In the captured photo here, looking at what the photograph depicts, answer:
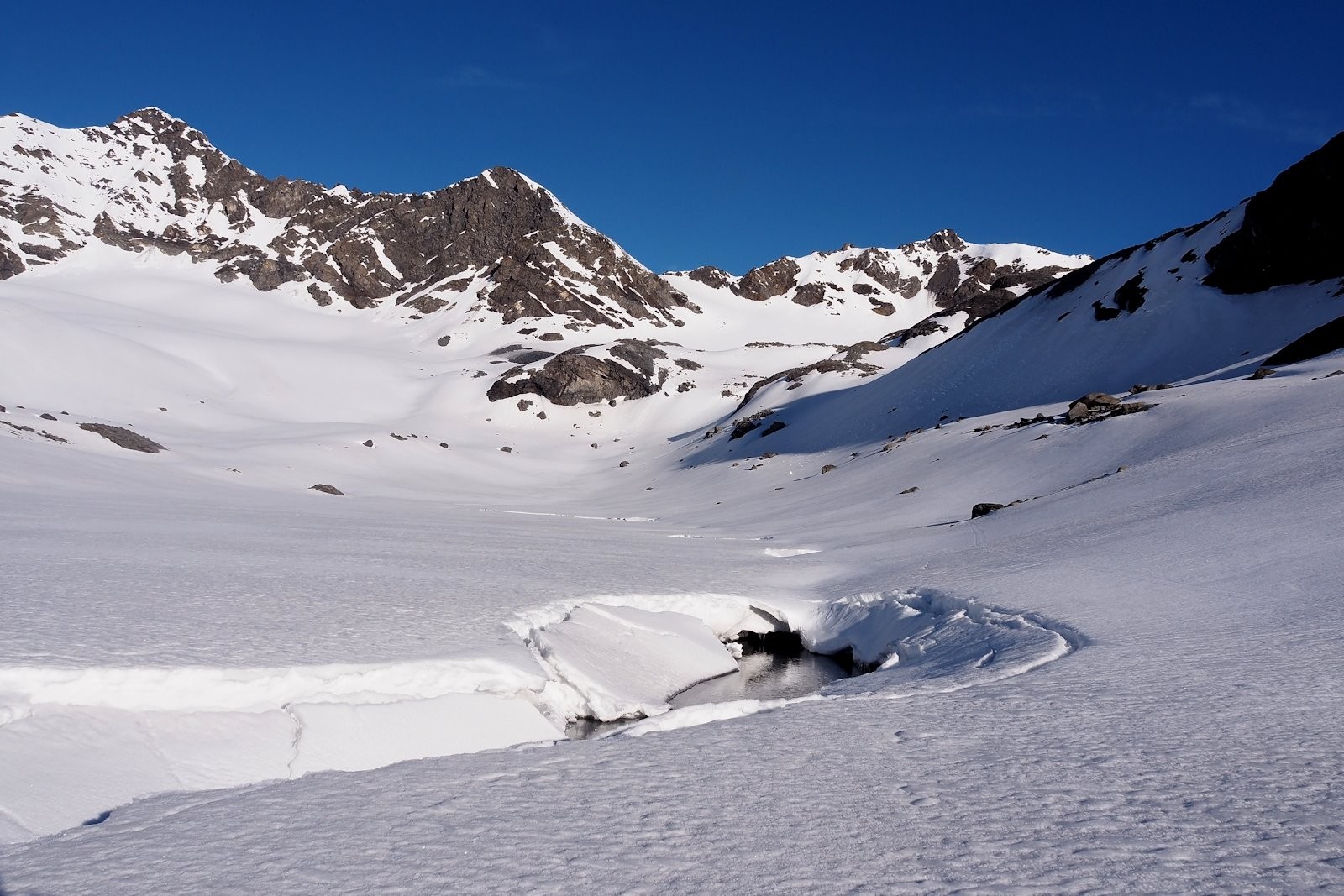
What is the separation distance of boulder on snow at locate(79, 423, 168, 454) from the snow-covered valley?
25cm

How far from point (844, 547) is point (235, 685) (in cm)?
1518

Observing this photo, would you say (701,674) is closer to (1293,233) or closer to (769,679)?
(769,679)

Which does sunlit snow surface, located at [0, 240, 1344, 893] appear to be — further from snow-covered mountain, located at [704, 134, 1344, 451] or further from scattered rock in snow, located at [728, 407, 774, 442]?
scattered rock in snow, located at [728, 407, 774, 442]

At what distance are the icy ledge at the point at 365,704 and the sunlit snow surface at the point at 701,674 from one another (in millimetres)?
38

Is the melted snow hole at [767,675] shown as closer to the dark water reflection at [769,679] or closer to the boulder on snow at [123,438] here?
the dark water reflection at [769,679]

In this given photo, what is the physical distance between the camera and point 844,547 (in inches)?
799

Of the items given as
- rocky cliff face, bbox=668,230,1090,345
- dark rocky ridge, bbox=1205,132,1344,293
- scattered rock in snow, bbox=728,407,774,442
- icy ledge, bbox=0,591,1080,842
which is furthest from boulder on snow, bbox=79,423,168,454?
rocky cliff face, bbox=668,230,1090,345

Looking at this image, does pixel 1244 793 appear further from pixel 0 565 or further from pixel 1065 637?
pixel 0 565

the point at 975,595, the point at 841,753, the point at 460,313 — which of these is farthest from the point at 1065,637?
the point at 460,313

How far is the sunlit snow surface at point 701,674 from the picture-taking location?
157 inches

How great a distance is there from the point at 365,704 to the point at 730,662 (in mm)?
7210

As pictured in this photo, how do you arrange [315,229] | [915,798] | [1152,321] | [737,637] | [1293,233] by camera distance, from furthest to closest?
[315,229] → [1152,321] → [1293,233] → [737,637] → [915,798]

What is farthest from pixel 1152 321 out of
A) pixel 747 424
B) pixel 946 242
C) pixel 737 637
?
pixel 946 242

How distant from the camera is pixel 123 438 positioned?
3547 centimetres
